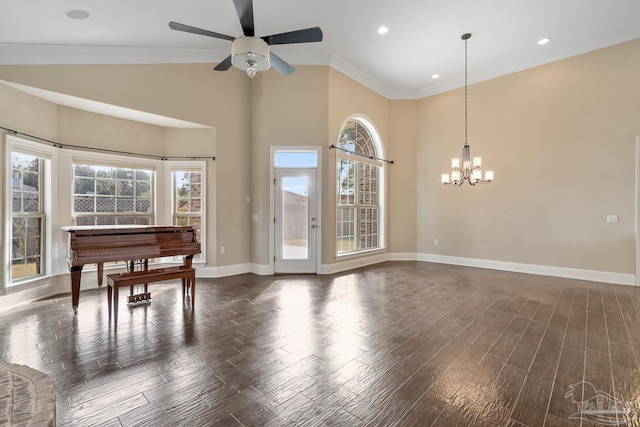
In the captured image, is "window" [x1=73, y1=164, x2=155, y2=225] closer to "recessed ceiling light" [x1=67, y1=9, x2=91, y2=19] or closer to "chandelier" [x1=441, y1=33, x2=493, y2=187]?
"recessed ceiling light" [x1=67, y1=9, x2=91, y2=19]

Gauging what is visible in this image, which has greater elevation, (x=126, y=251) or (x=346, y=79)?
(x=346, y=79)

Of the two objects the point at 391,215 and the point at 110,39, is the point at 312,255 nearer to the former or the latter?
the point at 391,215

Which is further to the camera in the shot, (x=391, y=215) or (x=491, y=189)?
(x=391, y=215)

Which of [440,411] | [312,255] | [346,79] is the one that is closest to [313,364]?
[440,411]

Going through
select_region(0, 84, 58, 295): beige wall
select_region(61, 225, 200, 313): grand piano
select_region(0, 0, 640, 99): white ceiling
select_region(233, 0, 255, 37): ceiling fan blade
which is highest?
select_region(0, 0, 640, 99): white ceiling

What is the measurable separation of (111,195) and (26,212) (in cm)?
106

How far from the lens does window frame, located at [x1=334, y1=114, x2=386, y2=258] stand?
19.9 feet

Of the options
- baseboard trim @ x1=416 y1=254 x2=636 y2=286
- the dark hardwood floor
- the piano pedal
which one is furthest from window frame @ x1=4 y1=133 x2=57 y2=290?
baseboard trim @ x1=416 y1=254 x2=636 y2=286

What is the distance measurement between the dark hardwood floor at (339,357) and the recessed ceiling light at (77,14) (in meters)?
3.55

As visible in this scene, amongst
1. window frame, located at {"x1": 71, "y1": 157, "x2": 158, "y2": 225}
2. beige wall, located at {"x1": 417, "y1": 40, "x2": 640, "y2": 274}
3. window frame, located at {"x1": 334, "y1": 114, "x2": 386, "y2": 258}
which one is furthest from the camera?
window frame, located at {"x1": 334, "y1": 114, "x2": 386, "y2": 258}

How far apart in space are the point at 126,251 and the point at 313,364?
8.59ft

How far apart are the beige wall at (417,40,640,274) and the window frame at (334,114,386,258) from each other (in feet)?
3.60

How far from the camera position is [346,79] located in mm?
6055

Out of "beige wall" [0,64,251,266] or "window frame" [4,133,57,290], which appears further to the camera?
"beige wall" [0,64,251,266]
